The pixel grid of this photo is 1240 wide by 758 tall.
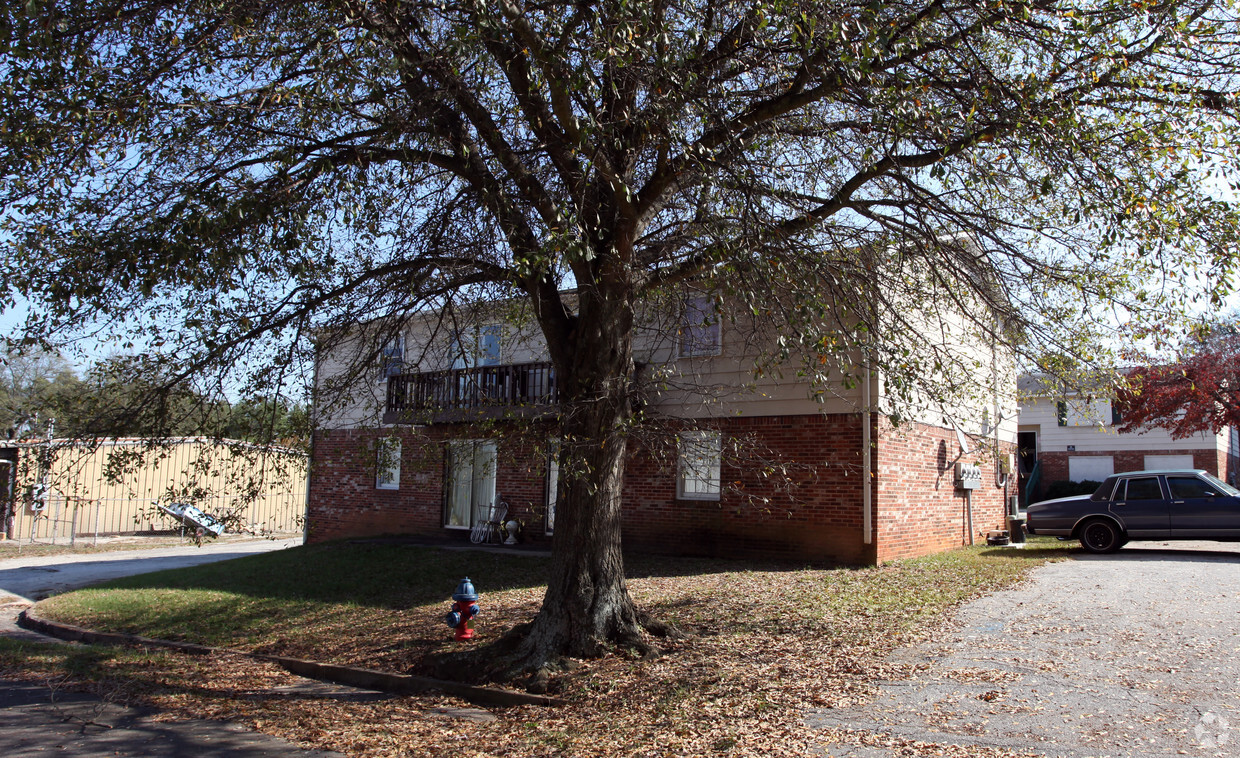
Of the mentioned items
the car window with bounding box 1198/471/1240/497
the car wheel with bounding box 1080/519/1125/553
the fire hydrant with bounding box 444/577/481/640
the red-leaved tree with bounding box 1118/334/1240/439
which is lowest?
the fire hydrant with bounding box 444/577/481/640

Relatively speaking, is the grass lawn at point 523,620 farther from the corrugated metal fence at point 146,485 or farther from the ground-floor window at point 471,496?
the ground-floor window at point 471,496

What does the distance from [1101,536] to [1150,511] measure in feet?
3.00

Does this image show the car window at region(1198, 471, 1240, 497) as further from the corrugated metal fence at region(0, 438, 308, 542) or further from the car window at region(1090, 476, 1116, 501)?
the corrugated metal fence at region(0, 438, 308, 542)

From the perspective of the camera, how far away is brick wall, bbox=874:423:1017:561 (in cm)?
1330

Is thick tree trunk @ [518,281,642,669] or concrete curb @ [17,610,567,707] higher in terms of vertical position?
thick tree trunk @ [518,281,642,669]

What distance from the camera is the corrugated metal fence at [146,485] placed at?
27.3ft

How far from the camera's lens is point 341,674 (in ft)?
28.7

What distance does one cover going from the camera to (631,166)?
820cm

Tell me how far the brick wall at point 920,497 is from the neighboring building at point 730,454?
4cm

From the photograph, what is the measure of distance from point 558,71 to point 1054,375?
5738 millimetres

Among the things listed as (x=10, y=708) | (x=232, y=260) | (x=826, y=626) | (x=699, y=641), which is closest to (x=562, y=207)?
(x=232, y=260)

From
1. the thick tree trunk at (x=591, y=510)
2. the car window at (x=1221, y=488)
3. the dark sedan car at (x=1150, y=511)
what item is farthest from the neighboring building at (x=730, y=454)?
the car window at (x=1221, y=488)

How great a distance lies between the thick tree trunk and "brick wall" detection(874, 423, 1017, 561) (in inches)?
245

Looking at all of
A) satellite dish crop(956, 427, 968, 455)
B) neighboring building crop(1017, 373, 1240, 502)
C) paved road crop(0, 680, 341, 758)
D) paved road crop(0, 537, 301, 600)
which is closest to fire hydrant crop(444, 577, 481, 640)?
paved road crop(0, 680, 341, 758)
